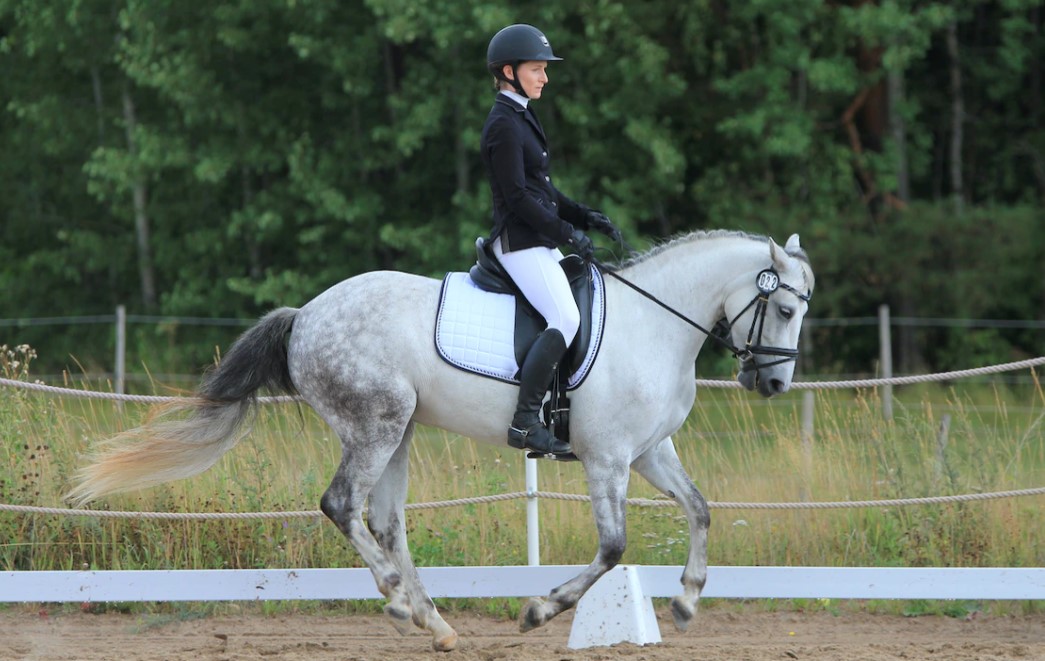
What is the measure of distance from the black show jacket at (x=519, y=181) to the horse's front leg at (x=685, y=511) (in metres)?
1.13

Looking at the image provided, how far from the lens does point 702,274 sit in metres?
6.07

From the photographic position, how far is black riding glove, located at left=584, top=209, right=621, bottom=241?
5.95 m

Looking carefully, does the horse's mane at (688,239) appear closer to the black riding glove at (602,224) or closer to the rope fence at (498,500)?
the black riding glove at (602,224)

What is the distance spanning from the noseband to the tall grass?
6.29 ft

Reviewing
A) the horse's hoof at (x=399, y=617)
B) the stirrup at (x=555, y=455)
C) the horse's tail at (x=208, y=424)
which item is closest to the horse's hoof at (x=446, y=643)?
the horse's hoof at (x=399, y=617)

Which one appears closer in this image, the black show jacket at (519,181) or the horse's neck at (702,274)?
the black show jacket at (519,181)

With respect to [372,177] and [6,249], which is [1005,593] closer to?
[372,177]

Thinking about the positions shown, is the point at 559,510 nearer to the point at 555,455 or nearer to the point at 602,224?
the point at 555,455

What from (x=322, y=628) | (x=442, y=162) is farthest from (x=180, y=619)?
(x=442, y=162)

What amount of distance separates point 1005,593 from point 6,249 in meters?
20.1

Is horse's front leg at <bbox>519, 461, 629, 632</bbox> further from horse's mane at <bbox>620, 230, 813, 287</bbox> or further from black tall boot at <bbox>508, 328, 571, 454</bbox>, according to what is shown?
horse's mane at <bbox>620, 230, 813, 287</bbox>

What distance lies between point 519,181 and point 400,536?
1.77m

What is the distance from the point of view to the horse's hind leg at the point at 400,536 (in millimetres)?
6113

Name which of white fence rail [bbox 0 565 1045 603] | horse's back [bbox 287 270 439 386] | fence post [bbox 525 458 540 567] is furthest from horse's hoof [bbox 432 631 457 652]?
horse's back [bbox 287 270 439 386]
